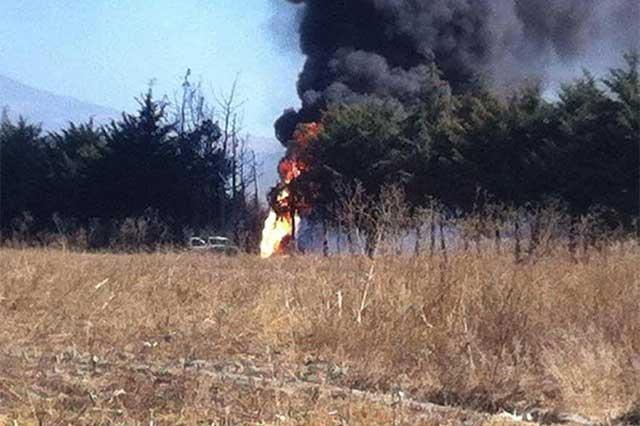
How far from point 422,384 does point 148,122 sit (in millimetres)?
37813

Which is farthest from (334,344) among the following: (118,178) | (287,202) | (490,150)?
(118,178)

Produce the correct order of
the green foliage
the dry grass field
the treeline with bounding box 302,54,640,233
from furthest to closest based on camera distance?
the green foliage < the treeline with bounding box 302,54,640,233 < the dry grass field

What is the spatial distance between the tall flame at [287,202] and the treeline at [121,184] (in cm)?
150

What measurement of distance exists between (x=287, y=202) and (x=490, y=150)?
8228 mm

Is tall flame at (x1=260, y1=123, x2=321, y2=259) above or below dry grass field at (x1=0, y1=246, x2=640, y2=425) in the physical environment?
above

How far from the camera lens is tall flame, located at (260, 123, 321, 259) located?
1484 inches

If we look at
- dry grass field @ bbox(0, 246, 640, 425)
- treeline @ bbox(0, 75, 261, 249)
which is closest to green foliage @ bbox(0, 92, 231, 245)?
treeline @ bbox(0, 75, 261, 249)

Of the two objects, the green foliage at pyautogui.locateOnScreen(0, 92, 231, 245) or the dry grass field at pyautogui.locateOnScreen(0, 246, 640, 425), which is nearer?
the dry grass field at pyautogui.locateOnScreen(0, 246, 640, 425)

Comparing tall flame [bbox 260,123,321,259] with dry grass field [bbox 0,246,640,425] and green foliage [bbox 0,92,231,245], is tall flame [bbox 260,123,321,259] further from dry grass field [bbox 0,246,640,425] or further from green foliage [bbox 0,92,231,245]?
dry grass field [bbox 0,246,640,425]

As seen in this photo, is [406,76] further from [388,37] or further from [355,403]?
[355,403]

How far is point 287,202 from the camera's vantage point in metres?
38.3

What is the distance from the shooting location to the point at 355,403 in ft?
24.3

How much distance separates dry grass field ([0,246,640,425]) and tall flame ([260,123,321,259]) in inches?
898

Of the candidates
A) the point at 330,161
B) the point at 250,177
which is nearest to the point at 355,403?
the point at 330,161
